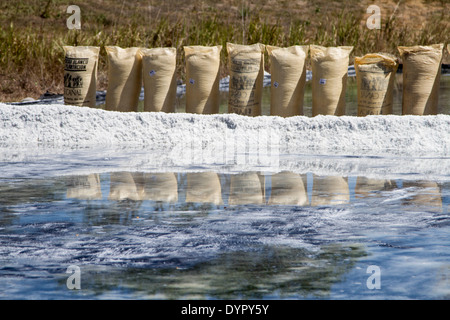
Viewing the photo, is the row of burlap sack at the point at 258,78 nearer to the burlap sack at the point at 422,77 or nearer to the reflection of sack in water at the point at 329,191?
the burlap sack at the point at 422,77

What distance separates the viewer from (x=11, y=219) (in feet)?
12.8

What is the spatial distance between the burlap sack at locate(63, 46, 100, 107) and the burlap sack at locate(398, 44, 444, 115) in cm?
281

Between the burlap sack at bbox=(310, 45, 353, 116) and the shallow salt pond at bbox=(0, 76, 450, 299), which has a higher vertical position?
the burlap sack at bbox=(310, 45, 353, 116)

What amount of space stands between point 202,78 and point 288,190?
7.83ft

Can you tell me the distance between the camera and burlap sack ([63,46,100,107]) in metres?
6.86

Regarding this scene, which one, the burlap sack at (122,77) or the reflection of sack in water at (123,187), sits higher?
the burlap sack at (122,77)

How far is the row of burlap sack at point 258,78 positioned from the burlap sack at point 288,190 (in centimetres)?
168

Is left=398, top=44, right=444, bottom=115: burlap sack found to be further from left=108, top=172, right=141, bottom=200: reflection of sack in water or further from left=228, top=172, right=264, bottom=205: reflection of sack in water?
left=108, top=172, right=141, bottom=200: reflection of sack in water

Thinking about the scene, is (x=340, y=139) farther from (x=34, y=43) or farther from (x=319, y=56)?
(x=34, y=43)

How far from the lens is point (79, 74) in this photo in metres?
6.84

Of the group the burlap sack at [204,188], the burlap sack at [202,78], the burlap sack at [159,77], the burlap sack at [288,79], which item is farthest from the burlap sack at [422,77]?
the burlap sack at [204,188]

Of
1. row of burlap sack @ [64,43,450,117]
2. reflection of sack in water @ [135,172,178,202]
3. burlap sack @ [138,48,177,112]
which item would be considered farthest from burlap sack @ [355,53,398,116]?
reflection of sack in water @ [135,172,178,202]

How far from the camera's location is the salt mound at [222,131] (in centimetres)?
606

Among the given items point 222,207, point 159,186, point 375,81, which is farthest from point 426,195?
point 375,81
